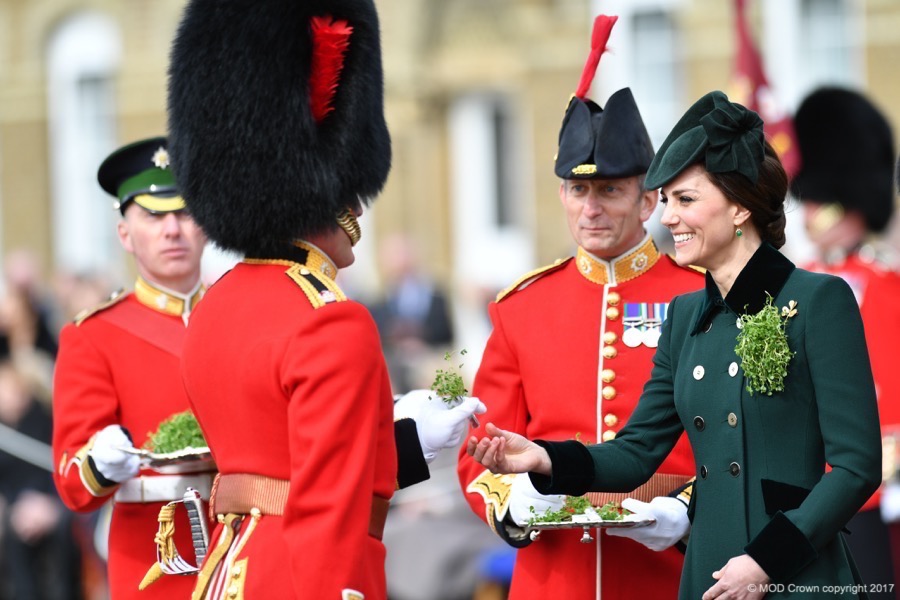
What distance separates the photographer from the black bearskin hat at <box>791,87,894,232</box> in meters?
6.56

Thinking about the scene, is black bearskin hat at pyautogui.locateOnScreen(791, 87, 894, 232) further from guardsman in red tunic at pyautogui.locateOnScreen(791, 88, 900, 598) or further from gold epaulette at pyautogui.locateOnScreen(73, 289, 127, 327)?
gold epaulette at pyautogui.locateOnScreen(73, 289, 127, 327)

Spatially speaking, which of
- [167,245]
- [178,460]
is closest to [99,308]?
[167,245]

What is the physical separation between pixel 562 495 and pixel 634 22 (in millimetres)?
10900

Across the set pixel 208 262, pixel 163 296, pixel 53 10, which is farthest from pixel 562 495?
pixel 53 10

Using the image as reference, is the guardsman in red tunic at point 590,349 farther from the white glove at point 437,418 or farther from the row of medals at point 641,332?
the white glove at point 437,418

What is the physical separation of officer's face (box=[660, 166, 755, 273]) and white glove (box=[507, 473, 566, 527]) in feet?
2.47

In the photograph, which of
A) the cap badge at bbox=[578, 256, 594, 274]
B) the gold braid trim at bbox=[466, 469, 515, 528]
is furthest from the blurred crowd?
the cap badge at bbox=[578, 256, 594, 274]

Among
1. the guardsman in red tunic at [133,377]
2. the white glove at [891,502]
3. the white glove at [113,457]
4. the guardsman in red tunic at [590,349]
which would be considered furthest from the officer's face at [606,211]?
the white glove at [891,502]

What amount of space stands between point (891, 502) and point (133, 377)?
2974mm

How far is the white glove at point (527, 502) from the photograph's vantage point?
12.9 feet

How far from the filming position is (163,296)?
15.8ft

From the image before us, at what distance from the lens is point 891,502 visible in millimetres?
5934

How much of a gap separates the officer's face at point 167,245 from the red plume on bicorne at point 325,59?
1.05 meters

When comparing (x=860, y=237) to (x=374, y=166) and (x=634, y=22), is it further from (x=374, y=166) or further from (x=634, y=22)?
(x=634, y=22)
